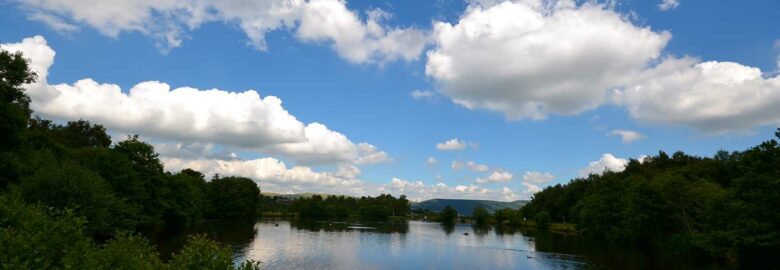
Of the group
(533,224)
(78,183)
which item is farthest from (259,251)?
(533,224)

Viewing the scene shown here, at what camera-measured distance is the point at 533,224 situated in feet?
610

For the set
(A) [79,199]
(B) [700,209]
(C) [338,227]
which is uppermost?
(B) [700,209]

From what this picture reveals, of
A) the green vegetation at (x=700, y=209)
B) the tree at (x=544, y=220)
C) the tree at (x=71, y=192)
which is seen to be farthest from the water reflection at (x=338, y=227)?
the tree at (x=71, y=192)

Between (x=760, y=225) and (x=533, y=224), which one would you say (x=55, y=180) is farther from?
(x=533, y=224)

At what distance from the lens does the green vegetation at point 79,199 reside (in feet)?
44.6

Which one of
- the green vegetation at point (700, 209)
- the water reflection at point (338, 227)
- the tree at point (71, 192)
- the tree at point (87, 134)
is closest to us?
the tree at point (71, 192)

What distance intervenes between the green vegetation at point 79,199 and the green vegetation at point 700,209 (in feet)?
172

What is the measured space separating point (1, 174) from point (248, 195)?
127986 mm

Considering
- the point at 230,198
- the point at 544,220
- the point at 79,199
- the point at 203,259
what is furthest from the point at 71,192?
the point at 544,220

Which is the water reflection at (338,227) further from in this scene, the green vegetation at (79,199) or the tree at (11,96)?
the tree at (11,96)

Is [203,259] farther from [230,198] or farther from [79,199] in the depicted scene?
[230,198]

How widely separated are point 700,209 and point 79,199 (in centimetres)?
7938

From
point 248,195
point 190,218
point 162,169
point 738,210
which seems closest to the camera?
point 738,210

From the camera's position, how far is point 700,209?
72.4 meters
